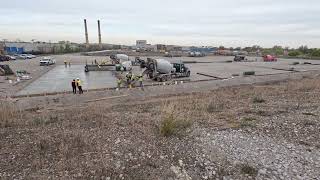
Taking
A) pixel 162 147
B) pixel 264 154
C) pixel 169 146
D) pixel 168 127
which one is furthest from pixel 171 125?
pixel 264 154

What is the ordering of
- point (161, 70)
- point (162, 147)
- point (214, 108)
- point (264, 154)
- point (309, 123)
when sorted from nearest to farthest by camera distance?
point (264, 154) → point (162, 147) → point (309, 123) → point (214, 108) → point (161, 70)

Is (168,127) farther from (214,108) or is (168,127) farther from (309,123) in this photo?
(214,108)

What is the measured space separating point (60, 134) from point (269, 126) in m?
6.31

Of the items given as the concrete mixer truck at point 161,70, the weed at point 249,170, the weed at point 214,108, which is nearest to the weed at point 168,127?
the weed at point 249,170

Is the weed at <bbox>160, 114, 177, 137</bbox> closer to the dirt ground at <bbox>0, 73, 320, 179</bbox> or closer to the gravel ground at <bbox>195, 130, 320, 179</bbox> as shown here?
the dirt ground at <bbox>0, 73, 320, 179</bbox>

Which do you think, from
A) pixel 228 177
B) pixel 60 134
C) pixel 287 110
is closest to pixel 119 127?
pixel 60 134

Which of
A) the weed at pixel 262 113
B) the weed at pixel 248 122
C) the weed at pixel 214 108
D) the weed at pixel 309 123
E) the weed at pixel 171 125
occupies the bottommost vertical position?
the weed at pixel 214 108

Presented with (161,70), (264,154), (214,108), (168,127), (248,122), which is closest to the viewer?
(264,154)

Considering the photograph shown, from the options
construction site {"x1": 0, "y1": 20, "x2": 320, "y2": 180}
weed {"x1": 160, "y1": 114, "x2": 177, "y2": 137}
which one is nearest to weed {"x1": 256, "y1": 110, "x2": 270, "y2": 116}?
construction site {"x1": 0, "y1": 20, "x2": 320, "y2": 180}

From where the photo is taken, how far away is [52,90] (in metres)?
25.5

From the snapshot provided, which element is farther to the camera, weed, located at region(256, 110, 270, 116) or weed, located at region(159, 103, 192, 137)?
weed, located at region(256, 110, 270, 116)

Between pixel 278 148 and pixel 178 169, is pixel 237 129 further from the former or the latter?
pixel 178 169

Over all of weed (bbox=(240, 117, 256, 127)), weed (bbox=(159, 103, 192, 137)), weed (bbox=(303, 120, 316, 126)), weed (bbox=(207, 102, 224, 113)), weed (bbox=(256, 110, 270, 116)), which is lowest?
weed (bbox=(207, 102, 224, 113))

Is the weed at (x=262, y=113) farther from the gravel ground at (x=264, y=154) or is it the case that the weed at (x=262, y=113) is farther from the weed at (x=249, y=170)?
the weed at (x=249, y=170)
